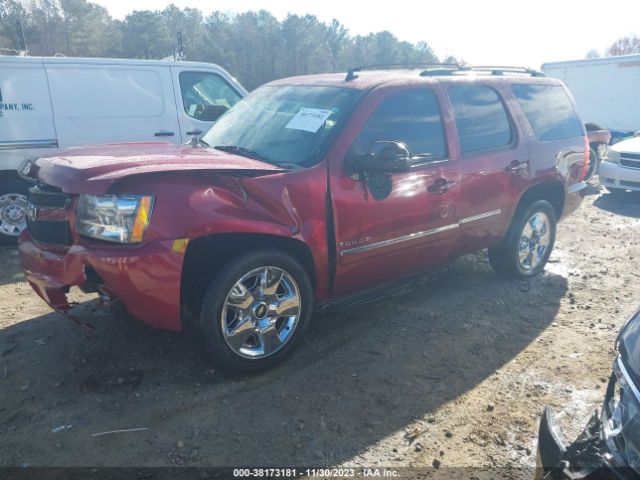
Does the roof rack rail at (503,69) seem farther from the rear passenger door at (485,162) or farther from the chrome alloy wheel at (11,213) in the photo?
the chrome alloy wheel at (11,213)

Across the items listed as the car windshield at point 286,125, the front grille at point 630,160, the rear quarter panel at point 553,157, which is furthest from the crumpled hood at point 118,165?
the front grille at point 630,160

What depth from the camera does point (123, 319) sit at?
12.8 feet

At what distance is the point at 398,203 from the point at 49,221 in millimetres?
2295

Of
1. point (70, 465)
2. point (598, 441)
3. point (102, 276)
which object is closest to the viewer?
point (598, 441)

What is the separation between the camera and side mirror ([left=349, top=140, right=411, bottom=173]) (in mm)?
3340

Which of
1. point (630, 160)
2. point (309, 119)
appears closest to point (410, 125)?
point (309, 119)

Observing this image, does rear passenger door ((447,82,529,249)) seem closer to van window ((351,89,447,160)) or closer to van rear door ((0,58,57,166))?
van window ((351,89,447,160))

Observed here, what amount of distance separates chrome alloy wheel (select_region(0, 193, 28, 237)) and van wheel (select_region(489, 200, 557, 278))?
5404mm

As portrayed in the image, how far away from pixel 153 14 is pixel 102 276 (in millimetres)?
31965

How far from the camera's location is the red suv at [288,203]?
2.81m

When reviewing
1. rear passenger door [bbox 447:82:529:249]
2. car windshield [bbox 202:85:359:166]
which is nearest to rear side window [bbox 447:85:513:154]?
rear passenger door [bbox 447:82:529:249]

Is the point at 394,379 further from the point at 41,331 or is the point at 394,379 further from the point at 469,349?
→ the point at 41,331

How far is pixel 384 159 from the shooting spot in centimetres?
334

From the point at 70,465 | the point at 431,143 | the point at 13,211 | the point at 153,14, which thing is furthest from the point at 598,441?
the point at 153,14
